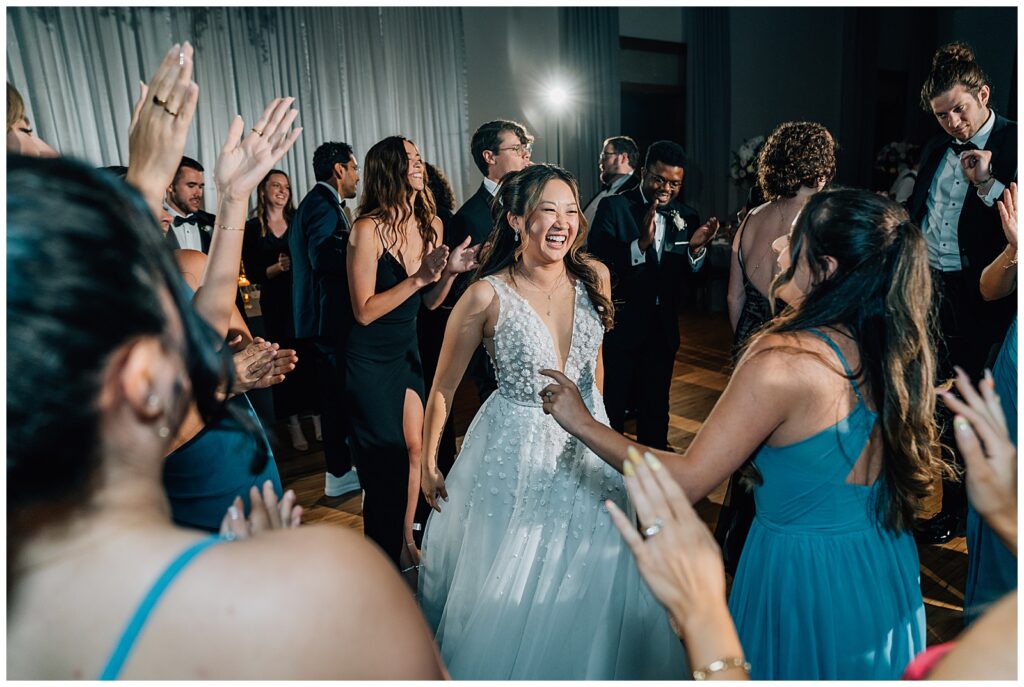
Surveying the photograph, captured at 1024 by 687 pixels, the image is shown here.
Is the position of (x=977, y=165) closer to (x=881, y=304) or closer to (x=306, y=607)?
(x=881, y=304)

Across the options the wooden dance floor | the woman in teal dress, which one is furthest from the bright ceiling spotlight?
the woman in teal dress

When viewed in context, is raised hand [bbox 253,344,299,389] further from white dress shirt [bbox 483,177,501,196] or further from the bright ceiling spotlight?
the bright ceiling spotlight

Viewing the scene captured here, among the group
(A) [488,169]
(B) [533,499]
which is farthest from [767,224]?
(B) [533,499]

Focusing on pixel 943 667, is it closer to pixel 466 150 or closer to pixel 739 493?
pixel 739 493

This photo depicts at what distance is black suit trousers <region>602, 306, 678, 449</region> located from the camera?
334 cm

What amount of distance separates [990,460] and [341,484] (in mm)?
2813

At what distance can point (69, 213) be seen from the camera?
0.57 metres

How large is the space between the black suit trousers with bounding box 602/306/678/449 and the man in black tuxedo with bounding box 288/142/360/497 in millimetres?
1264

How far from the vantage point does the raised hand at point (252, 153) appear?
1.31m

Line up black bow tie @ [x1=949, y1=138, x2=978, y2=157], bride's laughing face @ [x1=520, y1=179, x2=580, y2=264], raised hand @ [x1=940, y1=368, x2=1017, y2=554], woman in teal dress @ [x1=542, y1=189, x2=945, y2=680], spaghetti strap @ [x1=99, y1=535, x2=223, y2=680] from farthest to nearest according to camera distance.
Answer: black bow tie @ [x1=949, y1=138, x2=978, y2=157], bride's laughing face @ [x1=520, y1=179, x2=580, y2=264], woman in teal dress @ [x1=542, y1=189, x2=945, y2=680], raised hand @ [x1=940, y1=368, x2=1017, y2=554], spaghetti strap @ [x1=99, y1=535, x2=223, y2=680]

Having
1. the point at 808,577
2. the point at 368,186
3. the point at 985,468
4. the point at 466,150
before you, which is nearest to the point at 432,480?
the point at 808,577

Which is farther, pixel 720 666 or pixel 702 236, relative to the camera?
pixel 702 236

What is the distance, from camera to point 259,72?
542 cm

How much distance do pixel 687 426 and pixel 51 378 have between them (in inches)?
148
